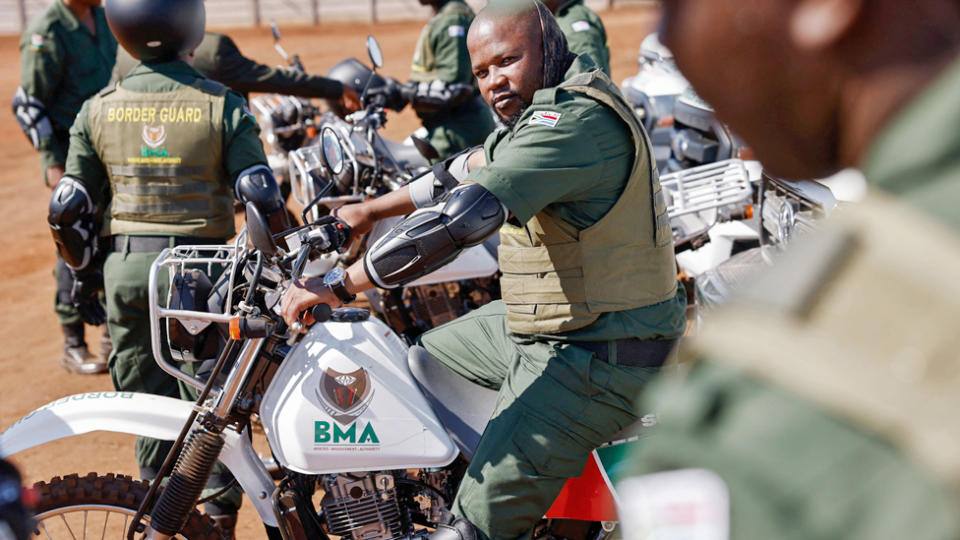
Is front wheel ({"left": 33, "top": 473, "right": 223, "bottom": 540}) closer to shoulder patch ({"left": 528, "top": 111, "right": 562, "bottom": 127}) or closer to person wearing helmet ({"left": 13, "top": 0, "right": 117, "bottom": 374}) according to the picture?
shoulder patch ({"left": 528, "top": 111, "right": 562, "bottom": 127})

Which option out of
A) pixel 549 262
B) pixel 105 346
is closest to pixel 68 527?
pixel 549 262

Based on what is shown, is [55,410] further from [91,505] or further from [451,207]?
[451,207]

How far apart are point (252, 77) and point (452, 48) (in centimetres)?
152

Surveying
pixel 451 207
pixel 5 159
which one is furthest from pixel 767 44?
pixel 5 159

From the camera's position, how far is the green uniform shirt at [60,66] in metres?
5.79

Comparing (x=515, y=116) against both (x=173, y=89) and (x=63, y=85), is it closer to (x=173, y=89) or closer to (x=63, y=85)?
(x=173, y=89)

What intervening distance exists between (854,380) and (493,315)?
2.39 meters

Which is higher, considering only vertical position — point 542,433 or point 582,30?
point 542,433

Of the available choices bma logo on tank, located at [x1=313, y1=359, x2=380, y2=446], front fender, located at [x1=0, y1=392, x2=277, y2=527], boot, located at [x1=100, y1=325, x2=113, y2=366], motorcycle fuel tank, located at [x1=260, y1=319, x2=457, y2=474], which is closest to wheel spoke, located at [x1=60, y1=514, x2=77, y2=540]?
front fender, located at [x1=0, y1=392, x2=277, y2=527]

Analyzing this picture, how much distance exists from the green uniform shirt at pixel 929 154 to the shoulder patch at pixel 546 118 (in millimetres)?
1705

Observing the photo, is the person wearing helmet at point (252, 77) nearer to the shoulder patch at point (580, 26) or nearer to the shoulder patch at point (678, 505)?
the shoulder patch at point (580, 26)

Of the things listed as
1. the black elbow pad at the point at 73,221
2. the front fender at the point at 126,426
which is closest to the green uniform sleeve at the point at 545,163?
the front fender at the point at 126,426

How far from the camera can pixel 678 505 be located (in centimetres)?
80

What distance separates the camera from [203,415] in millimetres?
2793
